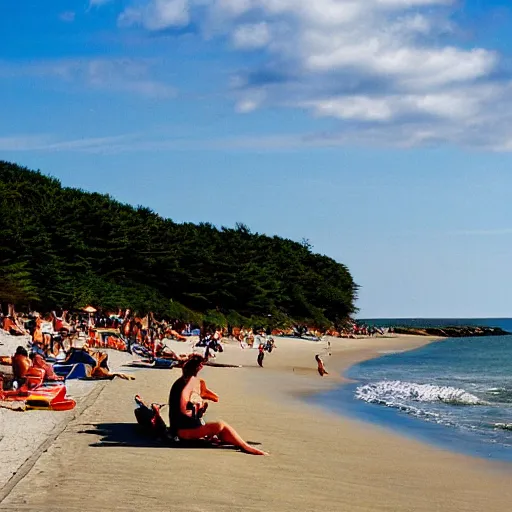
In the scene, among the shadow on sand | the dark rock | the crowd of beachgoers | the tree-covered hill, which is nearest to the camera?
the shadow on sand

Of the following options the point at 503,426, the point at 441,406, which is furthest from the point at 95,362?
the point at 503,426

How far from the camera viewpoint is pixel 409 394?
22.9 m

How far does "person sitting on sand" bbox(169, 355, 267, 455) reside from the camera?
10672mm

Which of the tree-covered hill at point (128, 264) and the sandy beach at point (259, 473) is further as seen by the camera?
the tree-covered hill at point (128, 264)

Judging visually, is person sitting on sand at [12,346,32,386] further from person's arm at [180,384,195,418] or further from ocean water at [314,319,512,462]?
ocean water at [314,319,512,462]

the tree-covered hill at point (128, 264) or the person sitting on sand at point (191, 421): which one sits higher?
the tree-covered hill at point (128, 264)

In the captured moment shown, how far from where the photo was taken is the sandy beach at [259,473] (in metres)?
8.12

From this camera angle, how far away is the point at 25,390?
13953 millimetres

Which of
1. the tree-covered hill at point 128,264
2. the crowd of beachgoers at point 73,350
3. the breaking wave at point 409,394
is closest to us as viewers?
the crowd of beachgoers at point 73,350

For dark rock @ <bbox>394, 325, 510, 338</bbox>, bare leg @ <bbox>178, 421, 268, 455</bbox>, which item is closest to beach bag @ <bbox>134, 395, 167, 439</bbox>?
bare leg @ <bbox>178, 421, 268, 455</bbox>

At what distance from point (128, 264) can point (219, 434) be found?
47030 millimetres

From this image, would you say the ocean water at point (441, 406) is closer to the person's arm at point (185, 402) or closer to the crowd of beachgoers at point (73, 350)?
the crowd of beachgoers at point (73, 350)

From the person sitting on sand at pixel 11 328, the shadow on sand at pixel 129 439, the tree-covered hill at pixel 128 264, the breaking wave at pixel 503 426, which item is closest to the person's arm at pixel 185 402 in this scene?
the shadow on sand at pixel 129 439

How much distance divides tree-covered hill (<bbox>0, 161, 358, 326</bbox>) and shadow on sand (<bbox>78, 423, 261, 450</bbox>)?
27.1 metres
